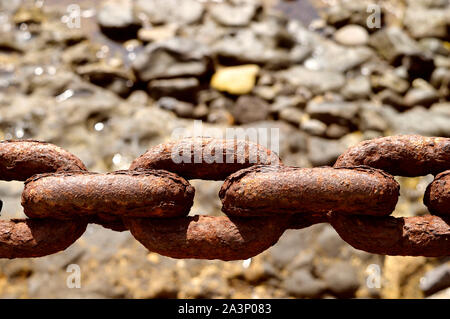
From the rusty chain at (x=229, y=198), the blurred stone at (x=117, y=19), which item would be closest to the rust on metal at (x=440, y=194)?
the rusty chain at (x=229, y=198)

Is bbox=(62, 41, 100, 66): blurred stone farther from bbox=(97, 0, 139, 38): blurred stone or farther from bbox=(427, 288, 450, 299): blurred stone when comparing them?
bbox=(427, 288, 450, 299): blurred stone

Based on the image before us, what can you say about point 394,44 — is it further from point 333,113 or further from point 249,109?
point 249,109

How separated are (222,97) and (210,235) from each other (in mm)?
1248

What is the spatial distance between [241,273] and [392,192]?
0.98 m

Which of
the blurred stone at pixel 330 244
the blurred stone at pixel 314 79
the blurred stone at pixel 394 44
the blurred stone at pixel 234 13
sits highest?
the blurred stone at pixel 234 13

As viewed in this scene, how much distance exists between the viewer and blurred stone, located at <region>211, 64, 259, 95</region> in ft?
6.62

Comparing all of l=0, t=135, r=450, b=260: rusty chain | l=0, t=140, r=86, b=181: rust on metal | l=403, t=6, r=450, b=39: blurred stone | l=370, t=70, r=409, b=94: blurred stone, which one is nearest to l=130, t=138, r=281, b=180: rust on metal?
l=0, t=135, r=450, b=260: rusty chain

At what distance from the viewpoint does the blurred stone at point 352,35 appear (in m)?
2.27

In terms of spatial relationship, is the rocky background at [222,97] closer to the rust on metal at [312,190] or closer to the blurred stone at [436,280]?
the blurred stone at [436,280]

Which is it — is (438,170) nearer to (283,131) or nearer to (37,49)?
(283,131)

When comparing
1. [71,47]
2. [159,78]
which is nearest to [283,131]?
[159,78]

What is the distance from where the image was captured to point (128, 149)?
1.85 m

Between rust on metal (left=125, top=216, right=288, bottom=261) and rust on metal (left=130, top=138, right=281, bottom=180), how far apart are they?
0.09 meters

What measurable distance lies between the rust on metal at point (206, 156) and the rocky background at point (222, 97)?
2.97 ft
